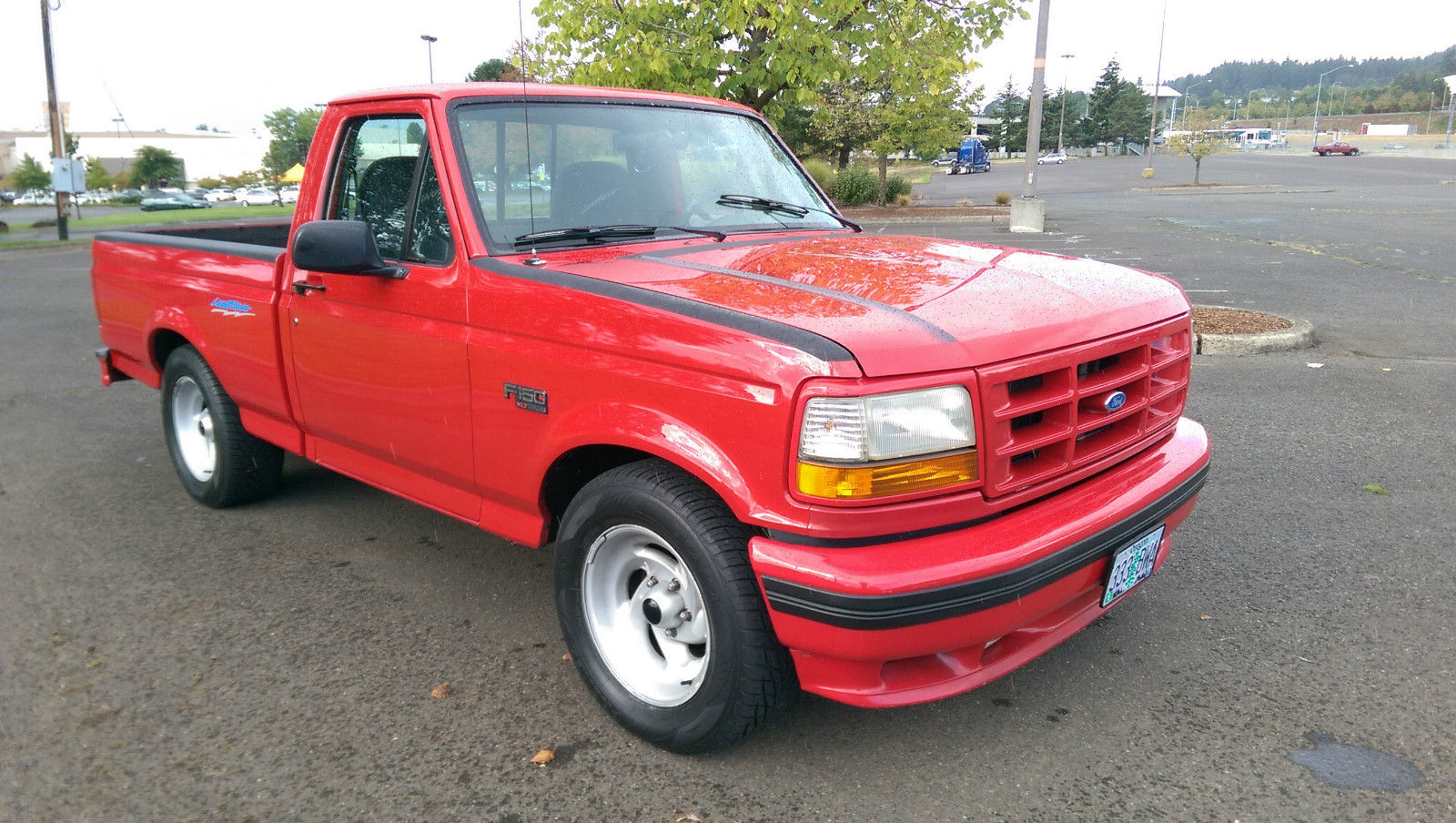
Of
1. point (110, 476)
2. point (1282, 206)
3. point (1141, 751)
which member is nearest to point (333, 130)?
point (110, 476)

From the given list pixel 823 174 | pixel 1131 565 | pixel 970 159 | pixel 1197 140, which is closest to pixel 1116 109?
pixel 970 159

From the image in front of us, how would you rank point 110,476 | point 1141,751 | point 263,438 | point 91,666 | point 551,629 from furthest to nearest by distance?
point 110,476 → point 263,438 → point 551,629 → point 91,666 → point 1141,751

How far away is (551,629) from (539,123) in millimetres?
1784

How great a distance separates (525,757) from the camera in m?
2.82

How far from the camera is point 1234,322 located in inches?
328

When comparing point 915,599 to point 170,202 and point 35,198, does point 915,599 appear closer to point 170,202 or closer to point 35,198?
point 170,202

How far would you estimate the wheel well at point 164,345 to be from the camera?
16.3ft

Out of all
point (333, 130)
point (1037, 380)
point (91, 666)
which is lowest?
point (91, 666)

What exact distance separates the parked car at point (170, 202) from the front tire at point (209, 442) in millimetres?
57084

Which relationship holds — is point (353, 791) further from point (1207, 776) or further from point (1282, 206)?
point (1282, 206)

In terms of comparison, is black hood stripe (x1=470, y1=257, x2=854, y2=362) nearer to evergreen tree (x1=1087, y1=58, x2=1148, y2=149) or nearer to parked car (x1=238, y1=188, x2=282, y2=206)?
parked car (x1=238, y1=188, x2=282, y2=206)

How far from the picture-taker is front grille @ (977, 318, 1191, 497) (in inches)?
95.4

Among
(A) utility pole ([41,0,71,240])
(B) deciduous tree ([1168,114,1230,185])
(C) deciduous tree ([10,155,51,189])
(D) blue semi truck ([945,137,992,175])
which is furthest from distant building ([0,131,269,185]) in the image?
(B) deciduous tree ([1168,114,1230,185])

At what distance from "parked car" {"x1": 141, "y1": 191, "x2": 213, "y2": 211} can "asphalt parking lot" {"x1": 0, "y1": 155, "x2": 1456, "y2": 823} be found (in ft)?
190
